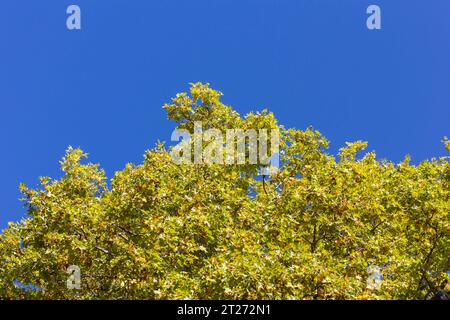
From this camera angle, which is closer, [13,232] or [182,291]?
[182,291]

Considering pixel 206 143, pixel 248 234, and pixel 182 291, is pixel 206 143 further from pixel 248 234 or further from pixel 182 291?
pixel 182 291

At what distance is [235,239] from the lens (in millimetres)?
18719

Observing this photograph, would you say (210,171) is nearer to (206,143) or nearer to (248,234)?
(206,143)

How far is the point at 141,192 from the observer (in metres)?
20.4

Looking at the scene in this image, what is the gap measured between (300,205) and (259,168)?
22.5 feet

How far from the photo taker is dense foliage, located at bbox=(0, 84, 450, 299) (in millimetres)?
15906

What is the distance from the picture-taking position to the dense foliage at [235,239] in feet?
52.2

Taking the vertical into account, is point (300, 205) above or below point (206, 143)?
below

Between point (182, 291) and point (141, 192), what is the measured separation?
5795 mm
